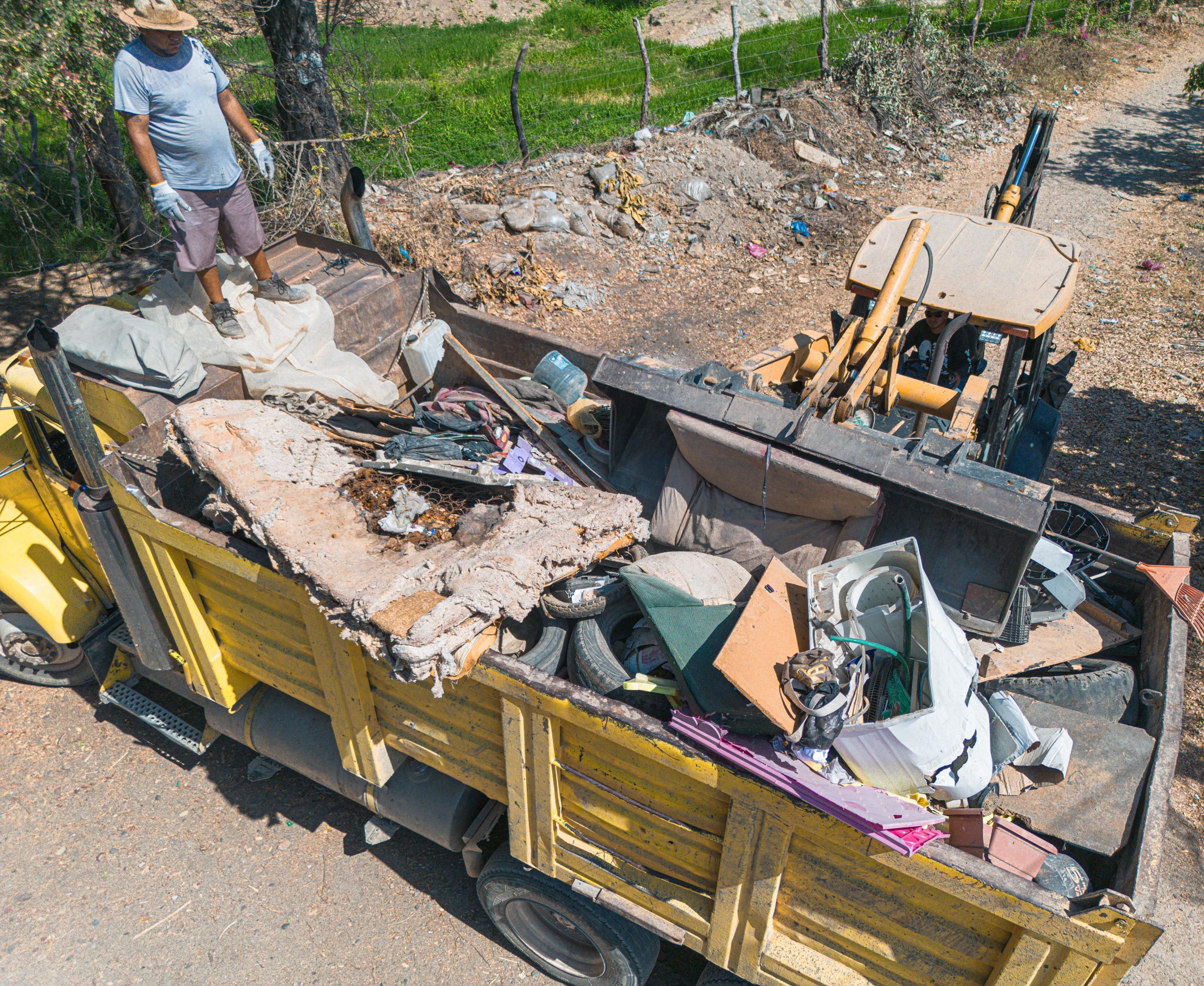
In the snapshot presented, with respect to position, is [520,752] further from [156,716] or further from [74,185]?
[74,185]

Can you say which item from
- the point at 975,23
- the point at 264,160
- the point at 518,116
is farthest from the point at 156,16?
the point at 975,23

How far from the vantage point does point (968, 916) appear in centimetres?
214

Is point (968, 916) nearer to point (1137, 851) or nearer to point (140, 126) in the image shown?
point (1137, 851)

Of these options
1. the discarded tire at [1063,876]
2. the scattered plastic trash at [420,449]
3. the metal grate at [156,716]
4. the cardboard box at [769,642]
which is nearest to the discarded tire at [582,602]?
the cardboard box at [769,642]

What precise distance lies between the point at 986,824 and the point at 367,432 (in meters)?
2.84

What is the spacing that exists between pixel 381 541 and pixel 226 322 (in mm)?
1747

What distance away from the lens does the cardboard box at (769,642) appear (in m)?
2.22

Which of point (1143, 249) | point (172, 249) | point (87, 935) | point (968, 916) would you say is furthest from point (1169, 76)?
point (87, 935)

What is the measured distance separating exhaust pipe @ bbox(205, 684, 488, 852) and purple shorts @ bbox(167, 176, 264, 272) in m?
2.15

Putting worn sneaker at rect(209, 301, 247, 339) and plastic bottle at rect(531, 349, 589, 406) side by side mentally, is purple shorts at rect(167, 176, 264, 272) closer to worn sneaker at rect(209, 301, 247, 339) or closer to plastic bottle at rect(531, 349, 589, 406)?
worn sneaker at rect(209, 301, 247, 339)

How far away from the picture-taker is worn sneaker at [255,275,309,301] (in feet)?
13.6

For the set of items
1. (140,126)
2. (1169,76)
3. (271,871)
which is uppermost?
(140,126)

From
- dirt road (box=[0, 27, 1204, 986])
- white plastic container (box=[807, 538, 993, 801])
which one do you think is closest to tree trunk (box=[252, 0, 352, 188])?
dirt road (box=[0, 27, 1204, 986])

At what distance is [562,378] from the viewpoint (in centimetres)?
399
